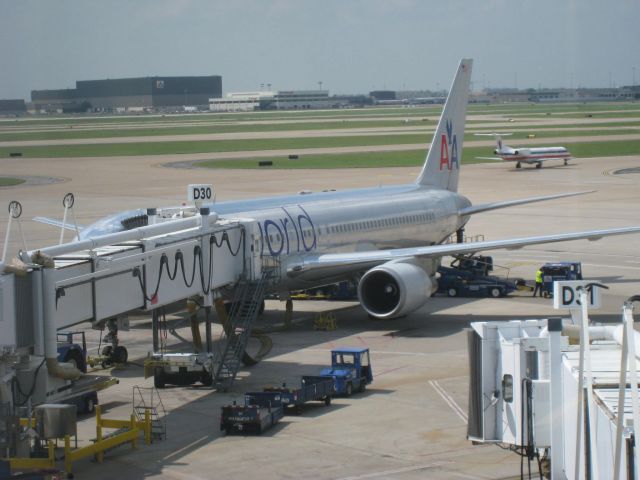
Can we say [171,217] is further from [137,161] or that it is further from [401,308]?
[137,161]

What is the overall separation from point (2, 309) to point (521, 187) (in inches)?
2855

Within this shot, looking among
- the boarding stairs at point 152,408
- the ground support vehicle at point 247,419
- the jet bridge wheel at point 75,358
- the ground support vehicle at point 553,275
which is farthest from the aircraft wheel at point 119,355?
the ground support vehicle at point 553,275

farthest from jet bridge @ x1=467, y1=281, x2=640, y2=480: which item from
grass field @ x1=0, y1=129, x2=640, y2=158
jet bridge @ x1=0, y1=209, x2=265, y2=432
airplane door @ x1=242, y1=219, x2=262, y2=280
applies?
grass field @ x1=0, y1=129, x2=640, y2=158

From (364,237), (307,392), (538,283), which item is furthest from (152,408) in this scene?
(538,283)

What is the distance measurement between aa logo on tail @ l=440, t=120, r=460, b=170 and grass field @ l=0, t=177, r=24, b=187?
5739 centimetres

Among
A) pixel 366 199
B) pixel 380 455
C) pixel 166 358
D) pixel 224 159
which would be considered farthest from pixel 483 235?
pixel 224 159

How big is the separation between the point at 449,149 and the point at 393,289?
613 inches

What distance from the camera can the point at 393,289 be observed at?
3806 centimetres

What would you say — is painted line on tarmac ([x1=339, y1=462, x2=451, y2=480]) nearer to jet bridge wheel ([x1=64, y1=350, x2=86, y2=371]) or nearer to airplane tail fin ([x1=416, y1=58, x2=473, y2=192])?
jet bridge wheel ([x1=64, y1=350, x2=86, y2=371])

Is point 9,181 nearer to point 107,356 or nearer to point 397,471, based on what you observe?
point 107,356

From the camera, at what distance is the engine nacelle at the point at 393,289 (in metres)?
37.0

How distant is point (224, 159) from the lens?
129 meters

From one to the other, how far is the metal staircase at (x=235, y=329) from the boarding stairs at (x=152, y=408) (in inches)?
69.3

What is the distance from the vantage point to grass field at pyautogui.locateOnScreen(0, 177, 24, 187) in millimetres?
100250
